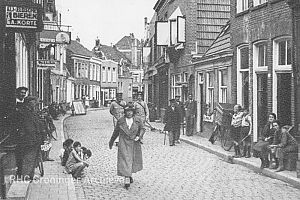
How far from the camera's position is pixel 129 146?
9484 mm

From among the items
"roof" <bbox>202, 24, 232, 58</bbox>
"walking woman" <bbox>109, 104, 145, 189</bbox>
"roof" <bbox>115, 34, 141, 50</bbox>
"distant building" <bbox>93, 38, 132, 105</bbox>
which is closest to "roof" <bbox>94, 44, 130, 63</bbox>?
"distant building" <bbox>93, 38, 132, 105</bbox>

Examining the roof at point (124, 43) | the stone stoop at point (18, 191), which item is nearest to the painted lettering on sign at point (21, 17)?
the stone stoop at point (18, 191)

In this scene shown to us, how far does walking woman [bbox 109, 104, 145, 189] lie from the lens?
9359 mm

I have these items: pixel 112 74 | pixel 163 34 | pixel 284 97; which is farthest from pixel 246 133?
pixel 112 74

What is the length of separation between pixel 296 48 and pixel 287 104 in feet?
7.33

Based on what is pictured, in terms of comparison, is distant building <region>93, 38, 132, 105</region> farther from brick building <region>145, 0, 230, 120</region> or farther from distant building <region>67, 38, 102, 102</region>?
brick building <region>145, 0, 230, 120</region>

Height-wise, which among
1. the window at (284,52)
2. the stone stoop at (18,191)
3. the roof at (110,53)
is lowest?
the stone stoop at (18,191)

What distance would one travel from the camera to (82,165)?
10242mm

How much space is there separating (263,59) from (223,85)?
13.4 ft

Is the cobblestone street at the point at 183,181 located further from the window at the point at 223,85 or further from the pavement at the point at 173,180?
the window at the point at 223,85

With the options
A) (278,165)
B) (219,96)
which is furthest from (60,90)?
(278,165)

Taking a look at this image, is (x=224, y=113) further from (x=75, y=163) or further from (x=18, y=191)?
(x=18, y=191)

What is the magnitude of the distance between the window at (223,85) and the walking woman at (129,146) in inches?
355

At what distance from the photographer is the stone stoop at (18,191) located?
22.8 feet
